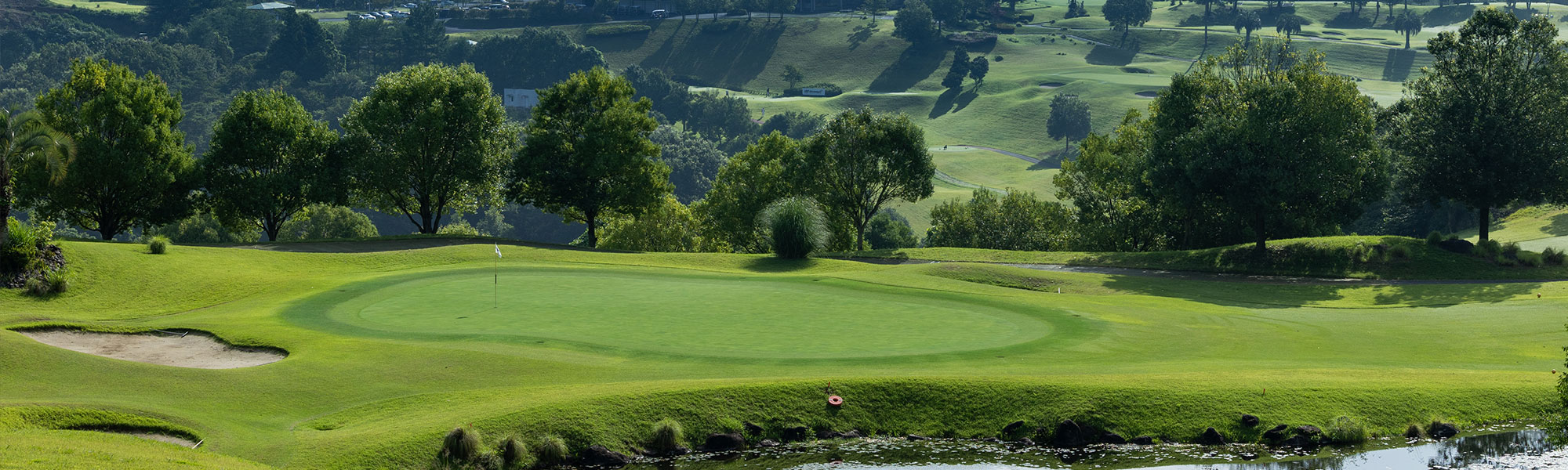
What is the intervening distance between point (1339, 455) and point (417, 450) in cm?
1678

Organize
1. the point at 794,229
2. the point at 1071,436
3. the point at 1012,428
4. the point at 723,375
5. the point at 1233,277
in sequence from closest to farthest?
the point at 1071,436, the point at 1012,428, the point at 723,375, the point at 794,229, the point at 1233,277

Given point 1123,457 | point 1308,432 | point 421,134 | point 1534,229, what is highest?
point 421,134

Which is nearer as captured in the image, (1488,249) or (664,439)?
(664,439)

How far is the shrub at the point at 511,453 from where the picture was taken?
19.4m

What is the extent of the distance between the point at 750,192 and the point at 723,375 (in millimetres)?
45125

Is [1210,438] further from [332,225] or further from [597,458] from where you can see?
[332,225]

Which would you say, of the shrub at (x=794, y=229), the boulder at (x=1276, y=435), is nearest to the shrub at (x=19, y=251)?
the shrub at (x=794, y=229)

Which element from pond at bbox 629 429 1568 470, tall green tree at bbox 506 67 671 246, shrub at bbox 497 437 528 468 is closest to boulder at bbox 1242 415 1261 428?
pond at bbox 629 429 1568 470

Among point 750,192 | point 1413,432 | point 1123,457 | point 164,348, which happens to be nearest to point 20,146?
point 164,348

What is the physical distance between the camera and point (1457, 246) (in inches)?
1858

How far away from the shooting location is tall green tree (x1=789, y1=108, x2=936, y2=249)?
6241cm

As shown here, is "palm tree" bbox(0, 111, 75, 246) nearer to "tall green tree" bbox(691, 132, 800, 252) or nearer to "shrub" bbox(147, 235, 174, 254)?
Result: "shrub" bbox(147, 235, 174, 254)

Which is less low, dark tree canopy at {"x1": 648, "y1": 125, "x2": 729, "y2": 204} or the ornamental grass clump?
dark tree canopy at {"x1": 648, "y1": 125, "x2": 729, "y2": 204}

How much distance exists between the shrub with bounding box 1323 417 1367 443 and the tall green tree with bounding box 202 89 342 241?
47.3 m
